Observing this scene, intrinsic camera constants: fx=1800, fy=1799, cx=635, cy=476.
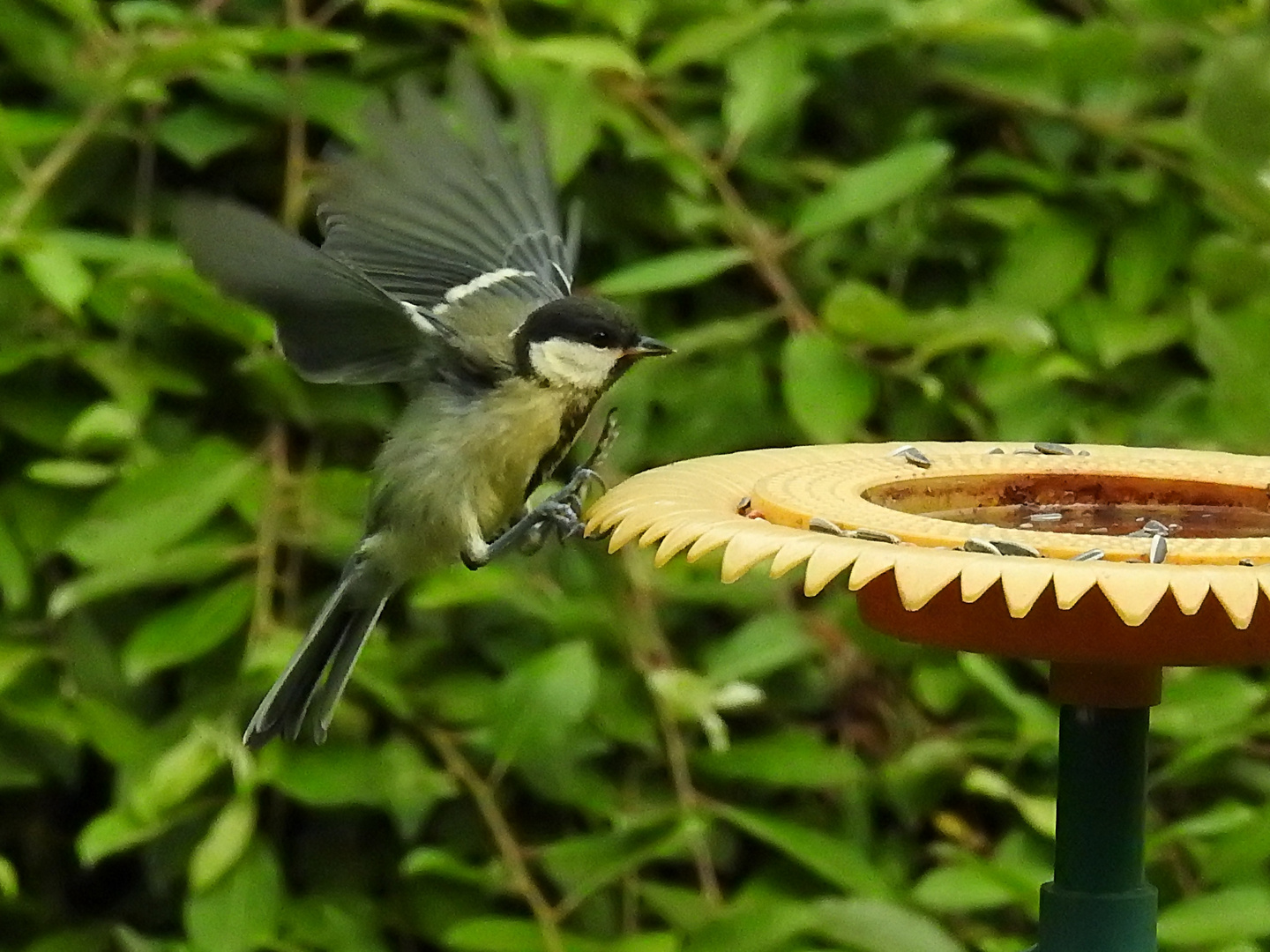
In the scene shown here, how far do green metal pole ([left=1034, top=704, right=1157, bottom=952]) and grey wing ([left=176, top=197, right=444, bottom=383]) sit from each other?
2.16 feet

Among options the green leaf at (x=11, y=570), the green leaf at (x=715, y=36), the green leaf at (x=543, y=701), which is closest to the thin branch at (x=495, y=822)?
the green leaf at (x=543, y=701)

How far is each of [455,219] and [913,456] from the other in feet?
1.88

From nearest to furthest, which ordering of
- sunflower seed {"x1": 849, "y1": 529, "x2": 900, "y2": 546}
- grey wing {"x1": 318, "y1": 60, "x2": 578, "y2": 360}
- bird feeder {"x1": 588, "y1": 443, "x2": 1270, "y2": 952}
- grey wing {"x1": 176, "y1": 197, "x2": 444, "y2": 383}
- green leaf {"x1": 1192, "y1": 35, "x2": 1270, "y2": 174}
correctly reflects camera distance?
1. bird feeder {"x1": 588, "y1": 443, "x2": 1270, "y2": 952}
2. sunflower seed {"x1": 849, "y1": 529, "x2": 900, "y2": 546}
3. grey wing {"x1": 176, "y1": 197, "x2": 444, "y2": 383}
4. grey wing {"x1": 318, "y1": 60, "x2": 578, "y2": 360}
5. green leaf {"x1": 1192, "y1": 35, "x2": 1270, "y2": 174}

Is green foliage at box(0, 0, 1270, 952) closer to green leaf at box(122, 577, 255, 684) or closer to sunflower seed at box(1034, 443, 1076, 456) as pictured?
green leaf at box(122, 577, 255, 684)

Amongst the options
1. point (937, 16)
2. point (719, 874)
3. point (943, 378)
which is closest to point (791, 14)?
point (937, 16)

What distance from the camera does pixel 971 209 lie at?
217 cm

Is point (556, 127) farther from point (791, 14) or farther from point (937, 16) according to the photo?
point (937, 16)

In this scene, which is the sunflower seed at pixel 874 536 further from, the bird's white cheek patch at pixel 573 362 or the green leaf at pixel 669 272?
the green leaf at pixel 669 272

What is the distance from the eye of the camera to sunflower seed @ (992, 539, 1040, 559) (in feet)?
3.61

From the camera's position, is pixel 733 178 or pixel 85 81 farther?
pixel 733 178

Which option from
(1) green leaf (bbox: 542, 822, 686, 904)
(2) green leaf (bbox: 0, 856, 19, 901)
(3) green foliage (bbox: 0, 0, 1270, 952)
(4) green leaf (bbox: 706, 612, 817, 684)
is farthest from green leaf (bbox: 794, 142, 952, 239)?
(2) green leaf (bbox: 0, 856, 19, 901)

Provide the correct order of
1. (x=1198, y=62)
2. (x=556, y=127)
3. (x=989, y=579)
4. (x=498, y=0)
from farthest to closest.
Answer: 1. (x=1198, y=62)
2. (x=498, y=0)
3. (x=556, y=127)
4. (x=989, y=579)

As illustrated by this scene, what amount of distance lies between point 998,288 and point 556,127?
59cm

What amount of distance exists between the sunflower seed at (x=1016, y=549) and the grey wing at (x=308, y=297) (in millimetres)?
553
